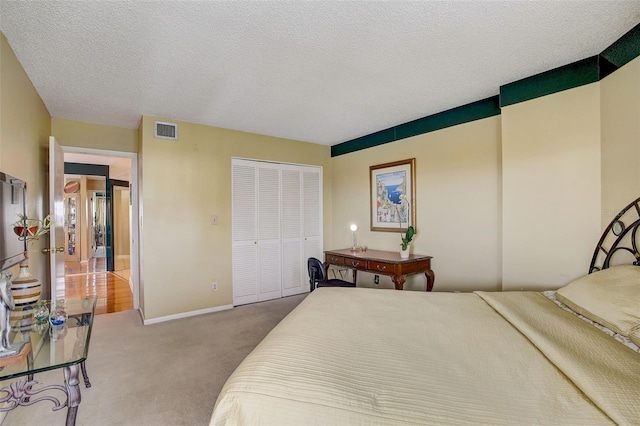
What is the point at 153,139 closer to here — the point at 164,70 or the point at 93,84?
the point at 93,84

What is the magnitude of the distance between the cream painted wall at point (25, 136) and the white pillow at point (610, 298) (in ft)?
11.7

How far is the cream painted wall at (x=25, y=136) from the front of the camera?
6.65 ft

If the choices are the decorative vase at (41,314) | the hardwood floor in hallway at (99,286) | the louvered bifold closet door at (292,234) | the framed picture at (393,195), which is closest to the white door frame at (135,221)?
the hardwood floor in hallway at (99,286)

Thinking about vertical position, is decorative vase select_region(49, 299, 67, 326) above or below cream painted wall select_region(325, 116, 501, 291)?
below

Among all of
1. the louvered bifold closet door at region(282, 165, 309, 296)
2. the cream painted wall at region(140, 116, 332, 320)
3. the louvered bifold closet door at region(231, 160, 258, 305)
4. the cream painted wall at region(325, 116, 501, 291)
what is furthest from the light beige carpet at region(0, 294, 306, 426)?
the cream painted wall at region(325, 116, 501, 291)

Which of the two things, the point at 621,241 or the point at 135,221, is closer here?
the point at 621,241

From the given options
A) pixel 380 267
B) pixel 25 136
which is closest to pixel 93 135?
pixel 25 136

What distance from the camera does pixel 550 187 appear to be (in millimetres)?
2475

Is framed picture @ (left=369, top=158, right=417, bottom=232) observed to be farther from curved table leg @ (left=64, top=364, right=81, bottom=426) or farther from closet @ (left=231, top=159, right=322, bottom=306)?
curved table leg @ (left=64, top=364, right=81, bottom=426)

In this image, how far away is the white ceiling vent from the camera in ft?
12.0

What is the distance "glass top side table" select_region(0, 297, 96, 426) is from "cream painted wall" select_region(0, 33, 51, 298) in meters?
1.07

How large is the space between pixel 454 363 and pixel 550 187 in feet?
6.55

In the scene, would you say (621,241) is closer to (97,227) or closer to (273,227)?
(273,227)

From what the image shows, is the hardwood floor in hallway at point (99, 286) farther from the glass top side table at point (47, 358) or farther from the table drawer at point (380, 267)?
the table drawer at point (380, 267)
